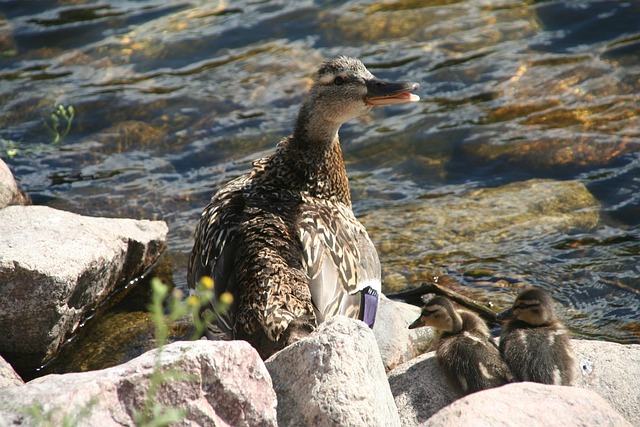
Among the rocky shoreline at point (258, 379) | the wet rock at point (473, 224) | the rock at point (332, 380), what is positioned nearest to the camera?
the rocky shoreline at point (258, 379)

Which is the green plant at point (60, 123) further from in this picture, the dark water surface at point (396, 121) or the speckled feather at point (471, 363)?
the speckled feather at point (471, 363)

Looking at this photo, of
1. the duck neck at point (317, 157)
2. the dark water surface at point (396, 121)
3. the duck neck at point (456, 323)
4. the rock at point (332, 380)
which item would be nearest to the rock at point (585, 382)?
the duck neck at point (456, 323)

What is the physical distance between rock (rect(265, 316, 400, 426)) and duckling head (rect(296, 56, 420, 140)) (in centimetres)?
271

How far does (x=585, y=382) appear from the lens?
4.72 m

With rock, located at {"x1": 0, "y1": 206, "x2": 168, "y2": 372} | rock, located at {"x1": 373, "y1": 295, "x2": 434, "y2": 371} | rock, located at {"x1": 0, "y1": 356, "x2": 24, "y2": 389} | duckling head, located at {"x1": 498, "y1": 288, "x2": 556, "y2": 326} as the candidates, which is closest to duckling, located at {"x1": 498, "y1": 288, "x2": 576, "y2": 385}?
duckling head, located at {"x1": 498, "y1": 288, "x2": 556, "y2": 326}

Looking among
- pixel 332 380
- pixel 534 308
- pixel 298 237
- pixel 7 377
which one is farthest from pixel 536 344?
pixel 7 377

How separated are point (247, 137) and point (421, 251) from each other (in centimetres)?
310

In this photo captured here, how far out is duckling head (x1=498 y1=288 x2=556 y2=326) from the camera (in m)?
5.12

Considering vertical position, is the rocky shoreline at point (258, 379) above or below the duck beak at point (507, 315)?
above

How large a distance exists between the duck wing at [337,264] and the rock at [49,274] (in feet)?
5.00

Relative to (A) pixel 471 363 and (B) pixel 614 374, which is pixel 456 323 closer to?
(A) pixel 471 363

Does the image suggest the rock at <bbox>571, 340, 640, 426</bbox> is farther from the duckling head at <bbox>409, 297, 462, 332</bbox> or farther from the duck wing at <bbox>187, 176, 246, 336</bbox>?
the duck wing at <bbox>187, 176, 246, 336</bbox>

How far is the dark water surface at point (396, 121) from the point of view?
23.6ft

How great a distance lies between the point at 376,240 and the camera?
295 inches
